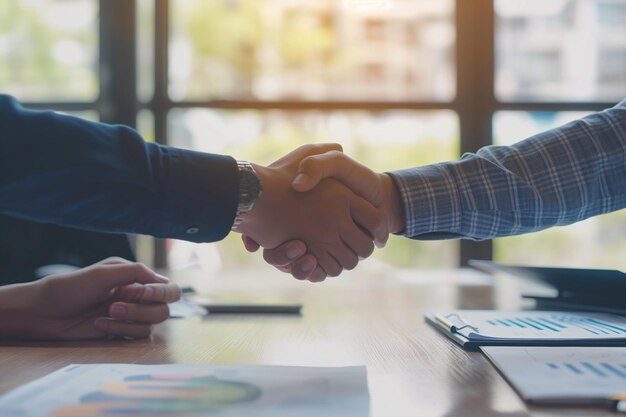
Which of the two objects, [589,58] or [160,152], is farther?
[589,58]

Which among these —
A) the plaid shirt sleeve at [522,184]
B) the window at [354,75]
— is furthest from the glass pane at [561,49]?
the plaid shirt sleeve at [522,184]

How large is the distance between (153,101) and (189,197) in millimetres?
1603

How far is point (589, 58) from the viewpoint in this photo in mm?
2678

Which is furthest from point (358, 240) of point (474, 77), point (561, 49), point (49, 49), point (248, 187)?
point (49, 49)

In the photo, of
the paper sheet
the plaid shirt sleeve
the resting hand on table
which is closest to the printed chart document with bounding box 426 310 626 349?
the paper sheet

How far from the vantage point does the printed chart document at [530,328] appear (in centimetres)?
83

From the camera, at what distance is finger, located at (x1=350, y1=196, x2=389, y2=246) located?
1.30m

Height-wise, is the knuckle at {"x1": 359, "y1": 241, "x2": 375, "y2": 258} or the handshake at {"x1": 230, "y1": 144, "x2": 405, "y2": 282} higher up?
the handshake at {"x1": 230, "y1": 144, "x2": 405, "y2": 282}

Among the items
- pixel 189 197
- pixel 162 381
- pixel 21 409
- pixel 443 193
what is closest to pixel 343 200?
pixel 443 193

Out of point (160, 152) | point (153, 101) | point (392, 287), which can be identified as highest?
point (153, 101)

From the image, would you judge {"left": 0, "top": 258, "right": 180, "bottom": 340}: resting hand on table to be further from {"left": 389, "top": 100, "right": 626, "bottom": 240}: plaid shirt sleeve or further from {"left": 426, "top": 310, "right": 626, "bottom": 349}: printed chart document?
{"left": 389, "top": 100, "right": 626, "bottom": 240}: plaid shirt sleeve

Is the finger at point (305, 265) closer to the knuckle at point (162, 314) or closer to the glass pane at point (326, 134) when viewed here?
the knuckle at point (162, 314)

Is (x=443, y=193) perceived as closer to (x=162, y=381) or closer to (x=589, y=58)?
(x=162, y=381)

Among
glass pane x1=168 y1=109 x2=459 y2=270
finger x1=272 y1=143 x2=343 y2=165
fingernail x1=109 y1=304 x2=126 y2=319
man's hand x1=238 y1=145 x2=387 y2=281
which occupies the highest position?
glass pane x1=168 y1=109 x2=459 y2=270
